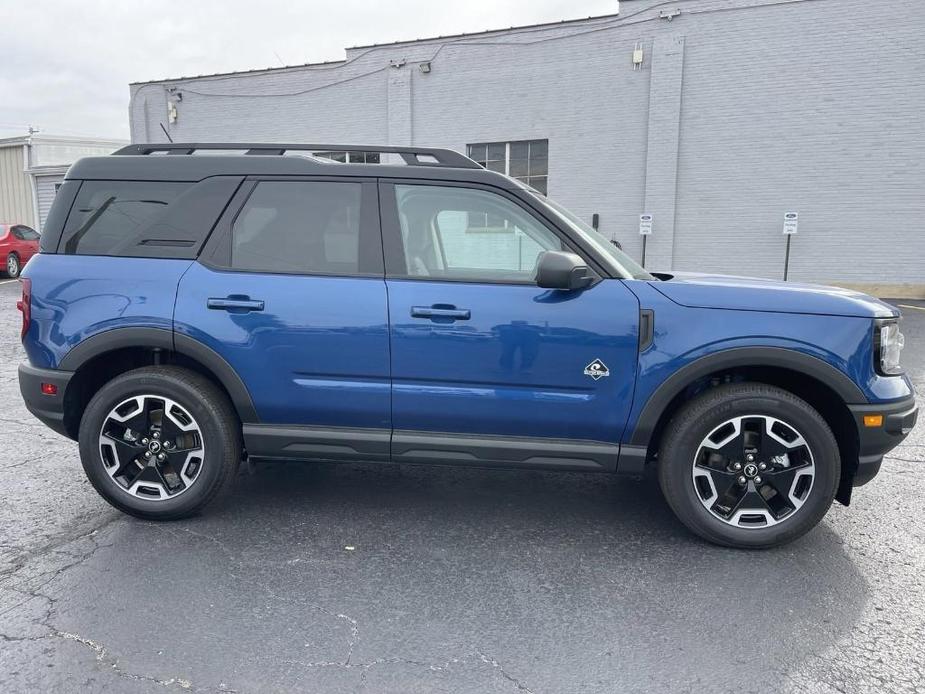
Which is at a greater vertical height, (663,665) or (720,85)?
(720,85)

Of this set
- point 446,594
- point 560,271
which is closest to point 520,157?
point 560,271

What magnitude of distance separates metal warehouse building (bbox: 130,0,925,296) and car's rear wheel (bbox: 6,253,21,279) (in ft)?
37.5

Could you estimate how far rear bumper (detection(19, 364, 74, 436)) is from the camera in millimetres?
3645

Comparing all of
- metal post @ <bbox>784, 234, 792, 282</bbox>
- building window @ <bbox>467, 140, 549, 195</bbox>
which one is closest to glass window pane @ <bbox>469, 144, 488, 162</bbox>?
building window @ <bbox>467, 140, 549, 195</bbox>

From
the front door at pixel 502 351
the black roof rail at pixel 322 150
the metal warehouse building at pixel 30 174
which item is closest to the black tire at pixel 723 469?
the front door at pixel 502 351

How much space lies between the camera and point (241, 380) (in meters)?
3.55

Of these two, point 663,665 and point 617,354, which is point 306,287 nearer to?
point 617,354

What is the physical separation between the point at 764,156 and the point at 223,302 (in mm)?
13976

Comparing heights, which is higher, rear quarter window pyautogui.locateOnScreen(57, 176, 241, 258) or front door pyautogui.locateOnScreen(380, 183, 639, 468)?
rear quarter window pyautogui.locateOnScreen(57, 176, 241, 258)

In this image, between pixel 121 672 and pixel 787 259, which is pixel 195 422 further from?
pixel 787 259

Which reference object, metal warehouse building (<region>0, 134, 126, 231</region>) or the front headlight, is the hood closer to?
the front headlight

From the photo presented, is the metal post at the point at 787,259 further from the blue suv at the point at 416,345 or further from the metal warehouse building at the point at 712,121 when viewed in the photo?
the blue suv at the point at 416,345

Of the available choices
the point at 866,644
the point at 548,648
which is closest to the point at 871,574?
the point at 866,644

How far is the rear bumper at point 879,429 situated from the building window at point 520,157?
538 inches
